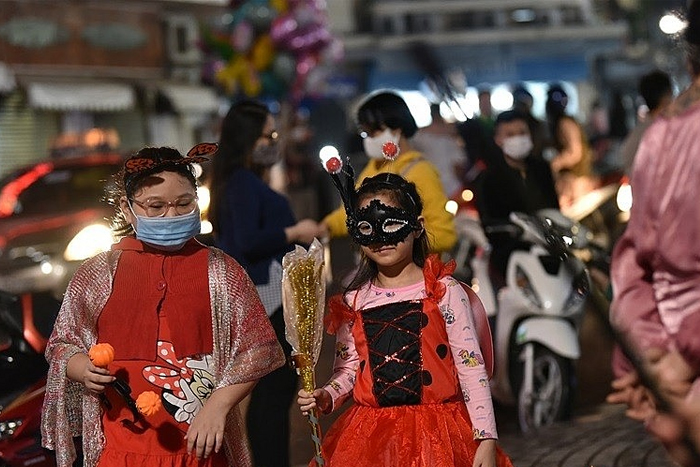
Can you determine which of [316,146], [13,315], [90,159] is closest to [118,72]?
[316,146]

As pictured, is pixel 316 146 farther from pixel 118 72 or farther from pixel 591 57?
pixel 591 57

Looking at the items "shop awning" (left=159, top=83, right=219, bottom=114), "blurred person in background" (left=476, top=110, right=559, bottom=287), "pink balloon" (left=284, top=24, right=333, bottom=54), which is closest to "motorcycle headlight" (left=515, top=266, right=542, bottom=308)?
"blurred person in background" (left=476, top=110, right=559, bottom=287)

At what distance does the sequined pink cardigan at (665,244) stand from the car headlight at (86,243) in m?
10.3

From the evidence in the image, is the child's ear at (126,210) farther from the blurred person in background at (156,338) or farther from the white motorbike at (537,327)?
the white motorbike at (537,327)

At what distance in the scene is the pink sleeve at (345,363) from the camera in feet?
18.0

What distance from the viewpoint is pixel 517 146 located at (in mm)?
9211

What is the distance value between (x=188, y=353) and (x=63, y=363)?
41cm

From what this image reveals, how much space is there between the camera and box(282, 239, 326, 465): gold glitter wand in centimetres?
526

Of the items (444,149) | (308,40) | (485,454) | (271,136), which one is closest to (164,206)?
(485,454)

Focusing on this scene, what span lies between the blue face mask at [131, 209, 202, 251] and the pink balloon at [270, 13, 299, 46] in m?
19.7

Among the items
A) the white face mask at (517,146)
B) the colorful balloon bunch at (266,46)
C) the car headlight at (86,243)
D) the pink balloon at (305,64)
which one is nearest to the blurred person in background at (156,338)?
the white face mask at (517,146)

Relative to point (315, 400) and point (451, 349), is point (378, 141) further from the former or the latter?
point (315, 400)

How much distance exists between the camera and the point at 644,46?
183 ft

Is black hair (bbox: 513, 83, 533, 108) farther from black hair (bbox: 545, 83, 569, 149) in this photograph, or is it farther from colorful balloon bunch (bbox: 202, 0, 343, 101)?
colorful balloon bunch (bbox: 202, 0, 343, 101)
